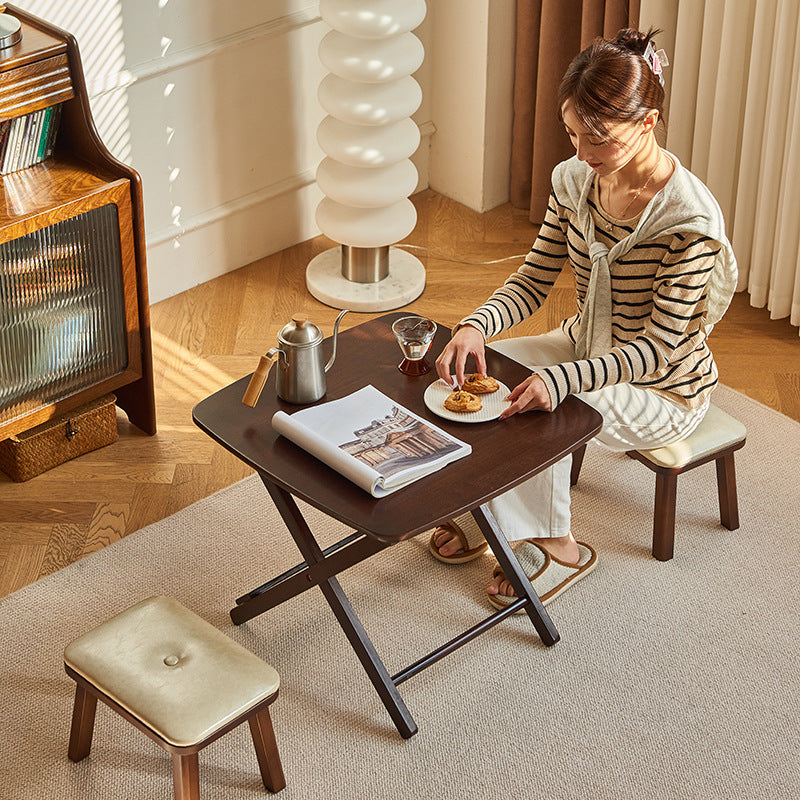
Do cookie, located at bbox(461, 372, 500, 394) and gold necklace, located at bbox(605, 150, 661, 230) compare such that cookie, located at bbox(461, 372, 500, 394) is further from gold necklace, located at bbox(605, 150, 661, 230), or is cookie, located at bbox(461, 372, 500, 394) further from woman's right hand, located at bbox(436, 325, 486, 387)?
gold necklace, located at bbox(605, 150, 661, 230)

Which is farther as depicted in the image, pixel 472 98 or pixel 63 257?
pixel 472 98

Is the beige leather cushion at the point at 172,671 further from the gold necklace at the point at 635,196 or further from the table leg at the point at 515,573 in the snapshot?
the gold necklace at the point at 635,196

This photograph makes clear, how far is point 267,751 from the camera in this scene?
1.97 m

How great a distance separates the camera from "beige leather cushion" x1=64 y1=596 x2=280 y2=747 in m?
1.79

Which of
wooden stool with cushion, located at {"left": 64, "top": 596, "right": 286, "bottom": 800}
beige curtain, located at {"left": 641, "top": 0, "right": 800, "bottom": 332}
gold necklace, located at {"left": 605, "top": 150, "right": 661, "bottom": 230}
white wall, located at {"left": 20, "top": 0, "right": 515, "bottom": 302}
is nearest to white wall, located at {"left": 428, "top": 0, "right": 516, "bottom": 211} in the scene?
white wall, located at {"left": 20, "top": 0, "right": 515, "bottom": 302}

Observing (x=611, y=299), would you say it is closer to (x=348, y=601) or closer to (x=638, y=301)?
(x=638, y=301)

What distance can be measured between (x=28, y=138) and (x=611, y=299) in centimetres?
143

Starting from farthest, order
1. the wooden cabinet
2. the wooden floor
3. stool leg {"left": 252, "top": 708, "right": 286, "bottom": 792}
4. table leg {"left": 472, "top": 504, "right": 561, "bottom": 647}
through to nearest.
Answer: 1. the wooden floor
2. the wooden cabinet
3. table leg {"left": 472, "top": 504, "right": 561, "bottom": 647}
4. stool leg {"left": 252, "top": 708, "right": 286, "bottom": 792}

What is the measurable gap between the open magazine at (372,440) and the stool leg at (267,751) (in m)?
0.44

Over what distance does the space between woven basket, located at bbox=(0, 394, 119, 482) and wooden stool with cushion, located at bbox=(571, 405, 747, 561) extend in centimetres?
137

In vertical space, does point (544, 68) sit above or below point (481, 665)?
above

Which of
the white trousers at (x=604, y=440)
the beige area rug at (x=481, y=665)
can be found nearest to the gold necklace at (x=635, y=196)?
the white trousers at (x=604, y=440)

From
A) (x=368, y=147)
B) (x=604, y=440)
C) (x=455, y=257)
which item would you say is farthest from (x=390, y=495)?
(x=455, y=257)

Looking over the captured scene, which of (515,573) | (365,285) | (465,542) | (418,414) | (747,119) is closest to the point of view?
(418,414)
